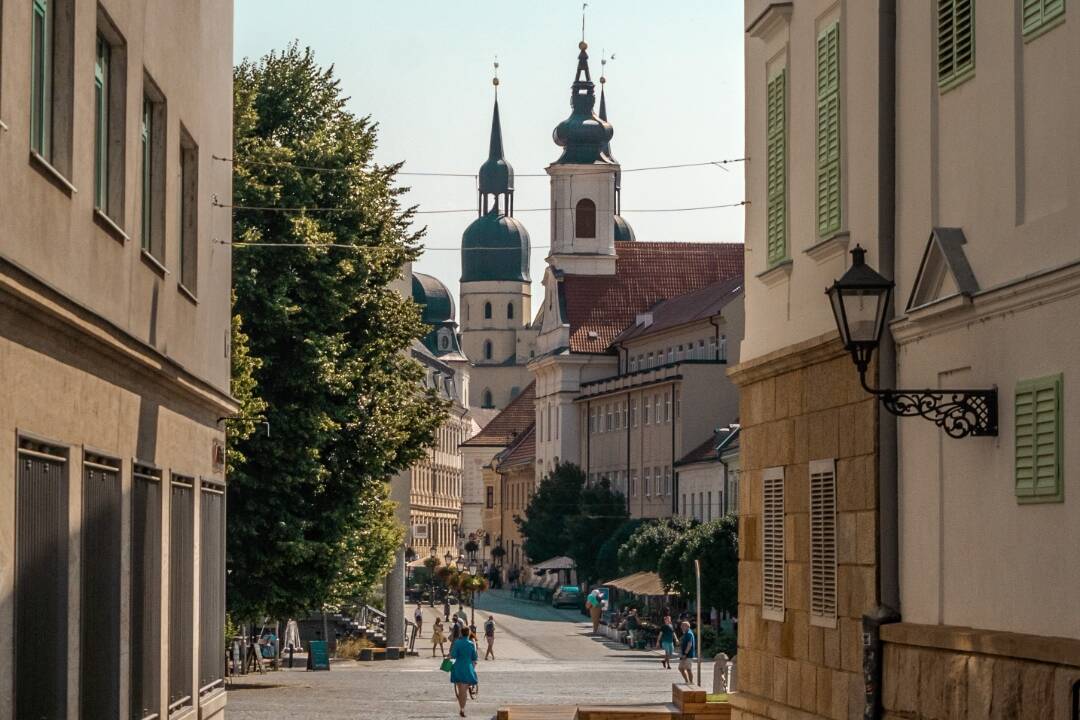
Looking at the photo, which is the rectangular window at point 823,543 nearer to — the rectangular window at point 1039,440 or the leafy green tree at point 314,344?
the rectangular window at point 1039,440

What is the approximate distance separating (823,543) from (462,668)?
61.0 feet

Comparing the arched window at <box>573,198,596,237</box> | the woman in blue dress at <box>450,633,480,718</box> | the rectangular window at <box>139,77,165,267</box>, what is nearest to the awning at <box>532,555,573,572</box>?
the arched window at <box>573,198,596,237</box>

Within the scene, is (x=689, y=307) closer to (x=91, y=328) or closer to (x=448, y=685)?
(x=448, y=685)

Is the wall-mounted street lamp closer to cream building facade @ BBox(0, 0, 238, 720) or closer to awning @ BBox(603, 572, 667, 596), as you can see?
cream building facade @ BBox(0, 0, 238, 720)

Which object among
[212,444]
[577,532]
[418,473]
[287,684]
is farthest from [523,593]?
[212,444]

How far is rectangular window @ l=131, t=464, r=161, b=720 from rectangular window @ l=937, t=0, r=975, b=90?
261 inches

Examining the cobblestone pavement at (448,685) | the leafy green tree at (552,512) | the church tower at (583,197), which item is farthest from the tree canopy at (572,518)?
the cobblestone pavement at (448,685)

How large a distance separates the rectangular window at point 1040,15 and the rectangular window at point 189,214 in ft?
31.0

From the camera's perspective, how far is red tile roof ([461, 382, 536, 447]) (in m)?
179

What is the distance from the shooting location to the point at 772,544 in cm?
1812

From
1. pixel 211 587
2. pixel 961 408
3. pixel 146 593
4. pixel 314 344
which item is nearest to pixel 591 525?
pixel 314 344

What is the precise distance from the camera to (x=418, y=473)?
17225 cm

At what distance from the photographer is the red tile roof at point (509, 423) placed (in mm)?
178875

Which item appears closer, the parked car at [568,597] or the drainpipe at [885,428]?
the drainpipe at [885,428]
